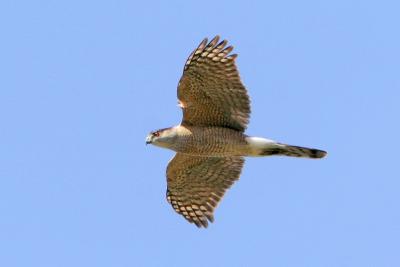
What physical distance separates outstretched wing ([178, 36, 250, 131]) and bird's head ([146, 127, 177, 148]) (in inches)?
15.9

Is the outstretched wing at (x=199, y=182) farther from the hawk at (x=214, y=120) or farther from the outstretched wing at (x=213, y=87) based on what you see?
the outstretched wing at (x=213, y=87)

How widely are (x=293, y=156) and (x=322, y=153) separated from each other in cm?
49

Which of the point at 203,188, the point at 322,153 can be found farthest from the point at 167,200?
the point at 322,153

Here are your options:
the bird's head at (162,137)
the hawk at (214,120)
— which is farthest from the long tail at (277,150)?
the bird's head at (162,137)

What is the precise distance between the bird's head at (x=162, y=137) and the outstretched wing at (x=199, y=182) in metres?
0.61

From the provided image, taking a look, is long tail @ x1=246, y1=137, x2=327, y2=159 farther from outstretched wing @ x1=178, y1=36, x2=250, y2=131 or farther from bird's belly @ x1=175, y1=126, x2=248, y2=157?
outstretched wing @ x1=178, y1=36, x2=250, y2=131

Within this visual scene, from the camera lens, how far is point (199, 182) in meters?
17.8

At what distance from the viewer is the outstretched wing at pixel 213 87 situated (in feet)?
53.5

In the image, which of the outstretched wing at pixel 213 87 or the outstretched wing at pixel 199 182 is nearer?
the outstretched wing at pixel 213 87

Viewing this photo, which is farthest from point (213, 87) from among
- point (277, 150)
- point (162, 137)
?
point (277, 150)

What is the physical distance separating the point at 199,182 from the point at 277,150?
189 centimetres

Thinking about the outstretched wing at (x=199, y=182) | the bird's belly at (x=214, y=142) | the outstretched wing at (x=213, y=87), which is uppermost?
the outstretched wing at (x=213, y=87)

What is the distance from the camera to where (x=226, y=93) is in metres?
16.5

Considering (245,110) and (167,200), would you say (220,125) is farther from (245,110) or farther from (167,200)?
(167,200)
